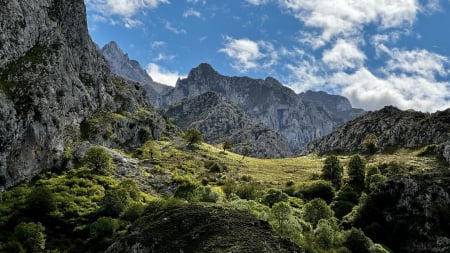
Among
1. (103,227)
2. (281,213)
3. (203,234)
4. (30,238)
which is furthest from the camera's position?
(103,227)

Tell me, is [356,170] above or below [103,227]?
above

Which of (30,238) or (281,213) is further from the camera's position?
(281,213)

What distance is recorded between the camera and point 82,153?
140 m

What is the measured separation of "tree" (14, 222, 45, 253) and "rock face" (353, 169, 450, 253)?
72.9 meters

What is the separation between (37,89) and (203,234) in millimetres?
105415

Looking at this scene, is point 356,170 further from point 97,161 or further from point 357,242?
point 97,161

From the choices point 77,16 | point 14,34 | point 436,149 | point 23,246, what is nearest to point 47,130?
point 14,34

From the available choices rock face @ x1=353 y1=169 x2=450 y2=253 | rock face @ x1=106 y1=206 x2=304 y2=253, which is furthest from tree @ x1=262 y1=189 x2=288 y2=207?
rock face @ x1=106 y1=206 x2=304 y2=253

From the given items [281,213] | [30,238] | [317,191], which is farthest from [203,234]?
[317,191]

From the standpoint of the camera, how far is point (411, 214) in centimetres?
9331

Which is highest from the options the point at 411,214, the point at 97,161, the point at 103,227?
the point at 97,161

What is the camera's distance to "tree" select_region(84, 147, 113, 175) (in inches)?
5192

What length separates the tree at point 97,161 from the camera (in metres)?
132

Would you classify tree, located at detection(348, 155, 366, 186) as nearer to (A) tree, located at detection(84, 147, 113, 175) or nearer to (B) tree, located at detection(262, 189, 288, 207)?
(B) tree, located at detection(262, 189, 288, 207)
